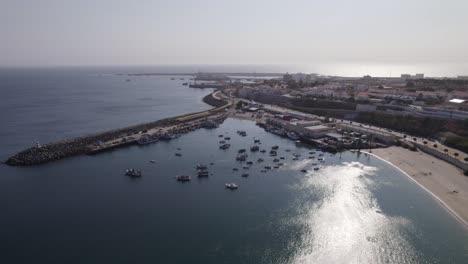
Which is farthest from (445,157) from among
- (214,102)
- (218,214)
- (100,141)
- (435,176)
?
(214,102)

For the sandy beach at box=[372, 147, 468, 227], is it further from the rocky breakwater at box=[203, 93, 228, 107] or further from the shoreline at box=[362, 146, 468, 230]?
the rocky breakwater at box=[203, 93, 228, 107]

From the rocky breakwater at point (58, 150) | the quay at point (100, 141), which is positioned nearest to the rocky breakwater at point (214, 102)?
the quay at point (100, 141)

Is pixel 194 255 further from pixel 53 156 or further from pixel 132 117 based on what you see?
pixel 132 117

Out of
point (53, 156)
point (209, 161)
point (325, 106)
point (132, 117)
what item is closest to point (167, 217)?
point (209, 161)

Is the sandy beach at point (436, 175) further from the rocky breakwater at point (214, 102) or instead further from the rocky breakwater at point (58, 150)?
the rocky breakwater at point (214, 102)

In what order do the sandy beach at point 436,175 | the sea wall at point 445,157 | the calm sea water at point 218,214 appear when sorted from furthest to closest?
the sea wall at point 445,157
the sandy beach at point 436,175
the calm sea water at point 218,214

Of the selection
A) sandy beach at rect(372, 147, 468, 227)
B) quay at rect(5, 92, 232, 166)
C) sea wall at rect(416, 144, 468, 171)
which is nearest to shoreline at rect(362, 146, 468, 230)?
sandy beach at rect(372, 147, 468, 227)
